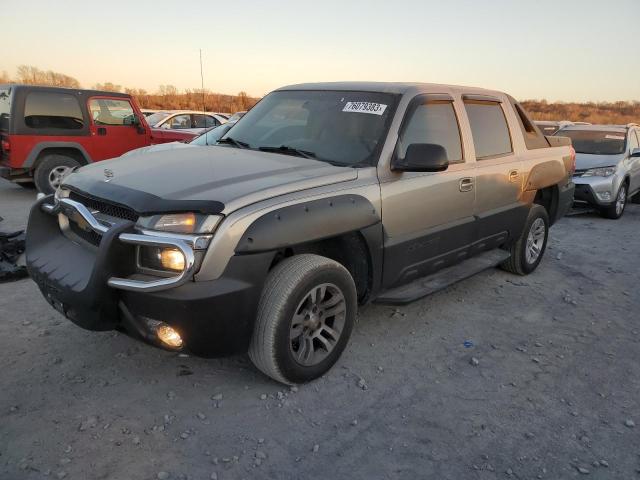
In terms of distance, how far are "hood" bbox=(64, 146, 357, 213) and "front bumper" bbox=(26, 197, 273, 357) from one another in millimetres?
258

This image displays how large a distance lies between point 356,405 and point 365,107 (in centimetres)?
204

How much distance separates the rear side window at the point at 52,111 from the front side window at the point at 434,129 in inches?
281

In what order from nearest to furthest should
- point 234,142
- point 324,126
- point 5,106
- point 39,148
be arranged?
point 324,126, point 234,142, point 5,106, point 39,148

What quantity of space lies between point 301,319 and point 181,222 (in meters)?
0.92

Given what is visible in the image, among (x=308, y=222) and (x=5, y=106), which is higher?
(x=5, y=106)

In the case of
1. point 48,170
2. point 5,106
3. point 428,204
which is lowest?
point 48,170

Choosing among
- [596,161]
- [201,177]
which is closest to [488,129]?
[201,177]

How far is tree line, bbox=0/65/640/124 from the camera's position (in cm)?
4288

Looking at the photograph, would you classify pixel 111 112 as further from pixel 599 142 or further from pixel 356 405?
pixel 599 142

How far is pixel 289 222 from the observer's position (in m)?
2.80

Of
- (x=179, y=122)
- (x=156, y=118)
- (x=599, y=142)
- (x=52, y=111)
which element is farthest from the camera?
(x=156, y=118)

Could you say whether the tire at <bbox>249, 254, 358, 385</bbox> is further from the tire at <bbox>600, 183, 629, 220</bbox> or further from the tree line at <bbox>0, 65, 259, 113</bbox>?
the tree line at <bbox>0, 65, 259, 113</bbox>

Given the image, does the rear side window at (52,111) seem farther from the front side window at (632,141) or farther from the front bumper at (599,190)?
the front side window at (632,141)

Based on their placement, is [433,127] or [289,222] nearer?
[289,222]
